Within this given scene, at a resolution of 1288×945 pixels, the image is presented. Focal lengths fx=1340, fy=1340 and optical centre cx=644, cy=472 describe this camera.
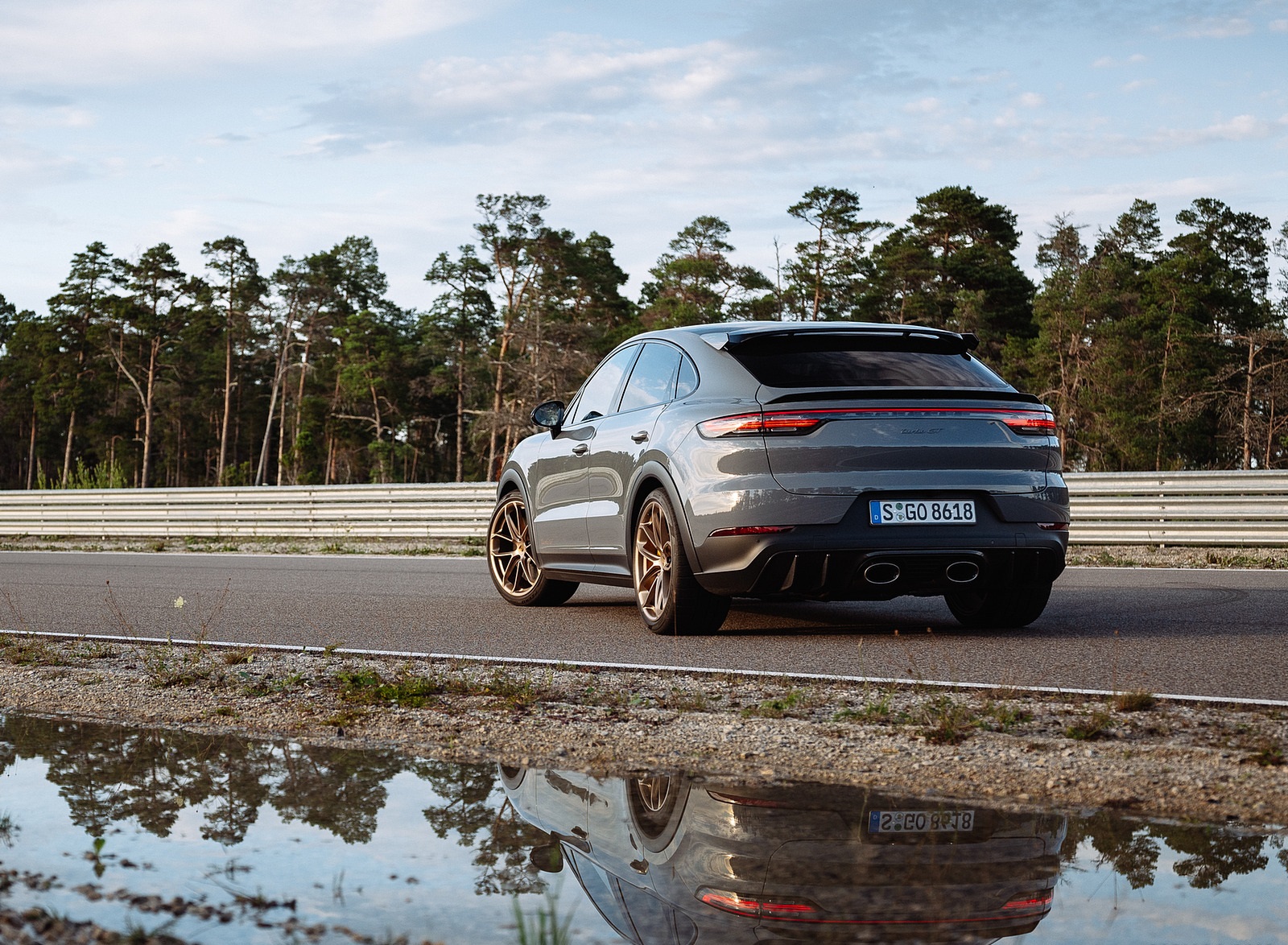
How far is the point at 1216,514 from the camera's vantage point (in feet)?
46.5

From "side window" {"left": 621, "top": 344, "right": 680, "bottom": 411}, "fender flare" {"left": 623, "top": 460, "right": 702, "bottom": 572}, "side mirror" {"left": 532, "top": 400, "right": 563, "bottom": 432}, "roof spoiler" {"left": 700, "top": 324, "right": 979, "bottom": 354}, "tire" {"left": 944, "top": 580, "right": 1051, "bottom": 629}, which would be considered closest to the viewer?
"fender flare" {"left": 623, "top": 460, "right": 702, "bottom": 572}

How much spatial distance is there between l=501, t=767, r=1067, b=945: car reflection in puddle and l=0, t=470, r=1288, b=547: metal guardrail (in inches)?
420

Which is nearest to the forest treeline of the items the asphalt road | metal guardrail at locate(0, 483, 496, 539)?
metal guardrail at locate(0, 483, 496, 539)

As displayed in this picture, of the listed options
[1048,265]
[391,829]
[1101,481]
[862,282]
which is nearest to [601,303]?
[862,282]

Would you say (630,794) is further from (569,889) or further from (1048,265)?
(1048,265)

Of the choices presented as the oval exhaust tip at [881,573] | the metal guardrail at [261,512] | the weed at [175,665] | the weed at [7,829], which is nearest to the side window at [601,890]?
the weed at [7,829]

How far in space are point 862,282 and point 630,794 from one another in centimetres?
6209

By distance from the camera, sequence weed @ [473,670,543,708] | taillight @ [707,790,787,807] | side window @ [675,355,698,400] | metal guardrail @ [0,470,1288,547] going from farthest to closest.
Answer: metal guardrail @ [0,470,1288,547] < side window @ [675,355,698,400] < weed @ [473,670,543,708] < taillight @ [707,790,787,807]

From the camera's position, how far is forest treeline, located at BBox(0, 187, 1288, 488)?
5947cm

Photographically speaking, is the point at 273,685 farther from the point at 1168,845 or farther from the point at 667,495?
the point at 1168,845

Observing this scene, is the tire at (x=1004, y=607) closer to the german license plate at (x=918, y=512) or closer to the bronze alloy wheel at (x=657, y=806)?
the german license plate at (x=918, y=512)

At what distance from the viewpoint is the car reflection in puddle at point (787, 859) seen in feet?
8.96

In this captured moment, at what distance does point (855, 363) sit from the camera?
7289mm

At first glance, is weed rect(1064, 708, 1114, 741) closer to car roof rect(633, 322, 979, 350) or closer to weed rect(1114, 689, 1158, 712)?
weed rect(1114, 689, 1158, 712)
